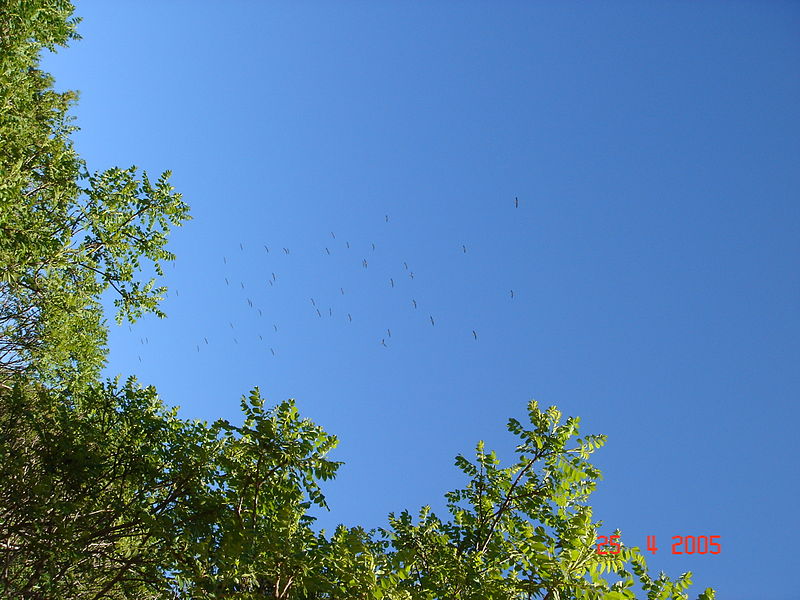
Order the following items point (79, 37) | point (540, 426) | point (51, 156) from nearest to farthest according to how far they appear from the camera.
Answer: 1. point (540, 426)
2. point (51, 156)
3. point (79, 37)

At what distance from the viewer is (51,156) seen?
15.3 meters

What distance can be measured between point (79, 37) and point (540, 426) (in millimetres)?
20659

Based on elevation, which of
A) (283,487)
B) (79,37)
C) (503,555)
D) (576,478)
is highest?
(79,37)

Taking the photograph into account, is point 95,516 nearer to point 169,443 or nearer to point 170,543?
point 169,443

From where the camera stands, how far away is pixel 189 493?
33.0ft

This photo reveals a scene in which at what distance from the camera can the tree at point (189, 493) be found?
322 inches

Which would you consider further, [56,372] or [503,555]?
[56,372]

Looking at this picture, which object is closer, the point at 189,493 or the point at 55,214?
the point at 189,493

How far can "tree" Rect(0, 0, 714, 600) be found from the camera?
819 centimetres

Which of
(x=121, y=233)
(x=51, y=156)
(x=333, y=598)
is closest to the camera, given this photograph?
(x=333, y=598)

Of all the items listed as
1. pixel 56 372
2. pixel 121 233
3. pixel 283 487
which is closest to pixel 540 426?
pixel 283 487

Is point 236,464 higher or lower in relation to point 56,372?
lower

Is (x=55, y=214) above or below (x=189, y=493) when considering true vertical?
above

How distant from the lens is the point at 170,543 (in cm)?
873
